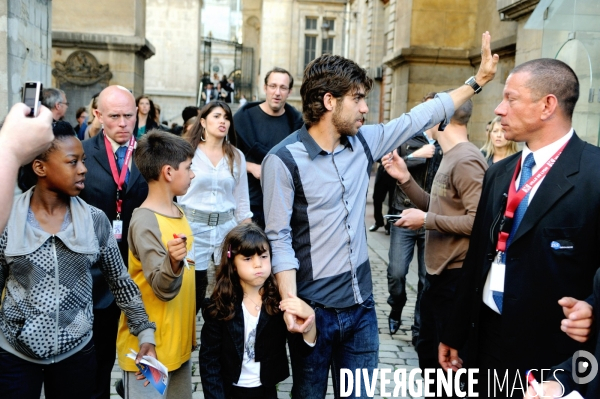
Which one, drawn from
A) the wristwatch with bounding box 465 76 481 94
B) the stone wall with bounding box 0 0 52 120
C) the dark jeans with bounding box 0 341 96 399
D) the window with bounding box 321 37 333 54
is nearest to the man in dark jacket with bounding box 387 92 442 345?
the wristwatch with bounding box 465 76 481 94

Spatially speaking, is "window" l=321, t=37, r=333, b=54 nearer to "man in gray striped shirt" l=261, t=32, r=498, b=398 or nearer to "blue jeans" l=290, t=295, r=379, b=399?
"man in gray striped shirt" l=261, t=32, r=498, b=398

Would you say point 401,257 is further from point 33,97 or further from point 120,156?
point 33,97

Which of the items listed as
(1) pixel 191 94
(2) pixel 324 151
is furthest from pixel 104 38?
(1) pixel 191 94

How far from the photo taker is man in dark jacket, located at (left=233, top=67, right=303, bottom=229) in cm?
608

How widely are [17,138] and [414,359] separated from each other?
185 inches

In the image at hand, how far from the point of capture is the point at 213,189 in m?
5.18

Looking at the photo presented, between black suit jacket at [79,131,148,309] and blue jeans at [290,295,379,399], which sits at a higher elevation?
black suit jacket at [79,131,148,309]

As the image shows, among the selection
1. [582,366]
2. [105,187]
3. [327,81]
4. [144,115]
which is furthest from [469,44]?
[582,366]

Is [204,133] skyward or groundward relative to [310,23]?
groundward

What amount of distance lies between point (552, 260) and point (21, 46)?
563 cm

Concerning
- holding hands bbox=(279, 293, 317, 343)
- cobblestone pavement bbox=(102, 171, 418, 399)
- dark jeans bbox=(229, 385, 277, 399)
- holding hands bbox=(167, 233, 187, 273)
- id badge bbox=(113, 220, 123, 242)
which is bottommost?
cobblestone pavement bbox=(102, 171, 418, 399)

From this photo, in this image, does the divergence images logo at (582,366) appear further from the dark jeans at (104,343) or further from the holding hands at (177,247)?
the dark jeans at (104,343)

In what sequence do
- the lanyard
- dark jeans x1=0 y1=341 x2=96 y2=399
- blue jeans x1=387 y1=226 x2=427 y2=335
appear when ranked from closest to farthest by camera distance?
1. dark jeans x1=0 y1=341 x2=96 y2=399
2. the lanyard
3. blue jeans x1=387 y1=226 x2=427 y2=335

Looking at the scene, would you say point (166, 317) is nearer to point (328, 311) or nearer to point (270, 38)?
point (328, 311)
